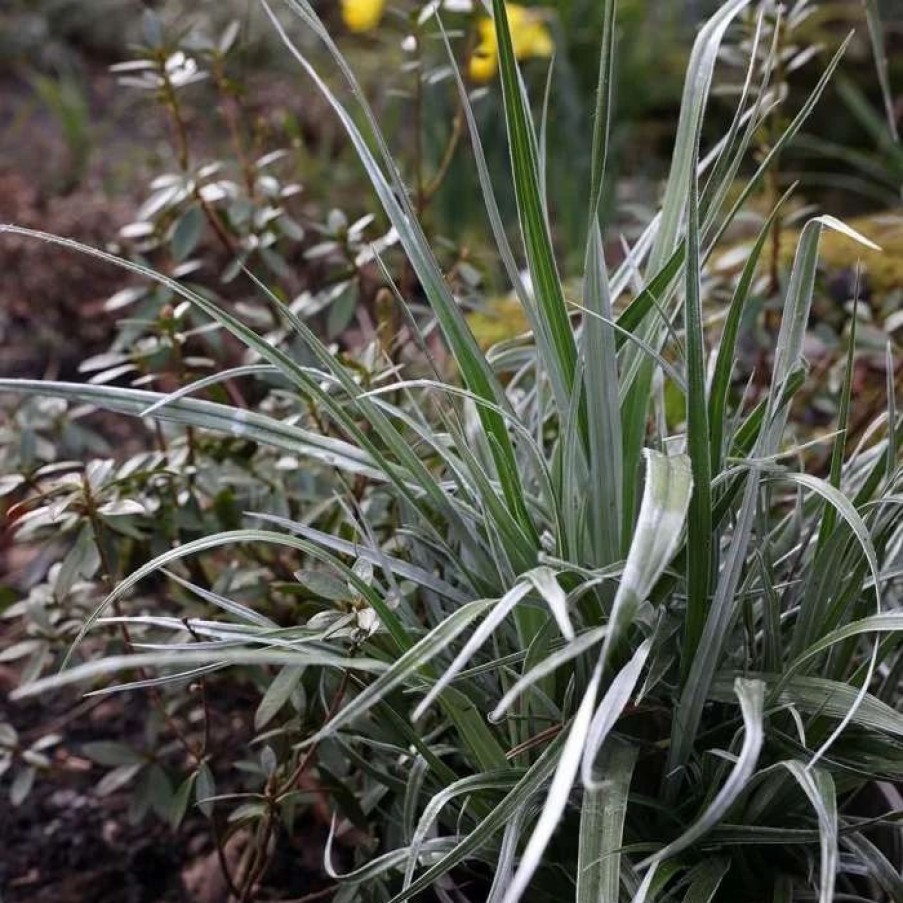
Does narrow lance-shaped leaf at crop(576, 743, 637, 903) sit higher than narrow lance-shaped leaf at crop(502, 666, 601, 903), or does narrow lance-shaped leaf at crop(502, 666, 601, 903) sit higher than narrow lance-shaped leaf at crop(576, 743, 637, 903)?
narrow lance-shaped leaf at crop(502, 666, 601, 903)

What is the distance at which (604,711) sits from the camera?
893 mm

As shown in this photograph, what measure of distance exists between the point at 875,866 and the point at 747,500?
341mm

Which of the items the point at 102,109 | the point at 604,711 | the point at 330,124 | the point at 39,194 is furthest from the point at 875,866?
the point at 102,109

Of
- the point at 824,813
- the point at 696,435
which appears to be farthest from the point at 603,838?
the point at 696,435

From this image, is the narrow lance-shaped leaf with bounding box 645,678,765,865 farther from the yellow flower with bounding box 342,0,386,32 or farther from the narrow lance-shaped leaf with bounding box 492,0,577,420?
the yellow flower with bounding box 342,0,386,32

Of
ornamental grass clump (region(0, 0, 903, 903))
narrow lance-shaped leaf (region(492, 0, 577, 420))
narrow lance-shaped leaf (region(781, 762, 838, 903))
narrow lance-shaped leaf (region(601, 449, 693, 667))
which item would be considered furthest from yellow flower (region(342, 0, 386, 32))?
narrow lance-shaped leaf (region(781, 762, 838, 903))

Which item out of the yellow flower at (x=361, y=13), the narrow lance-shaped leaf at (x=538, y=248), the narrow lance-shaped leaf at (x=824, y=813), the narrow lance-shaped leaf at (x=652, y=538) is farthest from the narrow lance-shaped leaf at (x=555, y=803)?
the yellow flower at (x=361, y=13)

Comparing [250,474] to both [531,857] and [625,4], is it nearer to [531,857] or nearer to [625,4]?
[531,857]

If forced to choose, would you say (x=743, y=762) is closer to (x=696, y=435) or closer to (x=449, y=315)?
(x=696, y=435)

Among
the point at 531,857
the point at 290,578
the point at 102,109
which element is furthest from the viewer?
the point at 102,109

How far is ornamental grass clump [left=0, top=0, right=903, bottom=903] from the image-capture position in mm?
1013

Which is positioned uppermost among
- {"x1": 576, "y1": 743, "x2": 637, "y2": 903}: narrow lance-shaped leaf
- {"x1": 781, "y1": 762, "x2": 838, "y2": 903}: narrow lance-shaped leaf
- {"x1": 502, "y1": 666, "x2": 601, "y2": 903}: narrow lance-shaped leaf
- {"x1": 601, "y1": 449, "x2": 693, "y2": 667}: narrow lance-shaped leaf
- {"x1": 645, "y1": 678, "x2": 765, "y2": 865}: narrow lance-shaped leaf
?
{"x1": 601, "y1": 449, "x2": 693, "y2": 667}: narrow lance-shaped leaf

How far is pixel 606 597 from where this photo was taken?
1114 millimetres

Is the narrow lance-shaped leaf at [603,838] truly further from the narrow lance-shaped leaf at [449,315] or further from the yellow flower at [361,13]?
the yellow flower at [361,13]
